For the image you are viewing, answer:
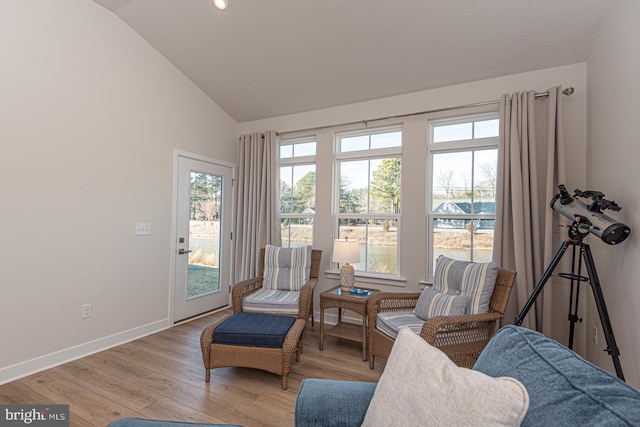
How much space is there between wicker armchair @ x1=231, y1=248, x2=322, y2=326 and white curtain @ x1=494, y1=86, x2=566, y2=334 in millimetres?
1744

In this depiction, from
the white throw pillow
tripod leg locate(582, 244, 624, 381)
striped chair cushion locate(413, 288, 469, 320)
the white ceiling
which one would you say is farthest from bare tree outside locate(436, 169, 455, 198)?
the white throw pillow

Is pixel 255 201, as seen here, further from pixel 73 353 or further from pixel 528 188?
pixel 528 188

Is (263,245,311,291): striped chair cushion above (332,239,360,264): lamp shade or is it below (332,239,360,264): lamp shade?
below

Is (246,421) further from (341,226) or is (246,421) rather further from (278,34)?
(278,34)

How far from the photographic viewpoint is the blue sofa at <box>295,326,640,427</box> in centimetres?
66

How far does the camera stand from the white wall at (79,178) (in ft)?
7.87

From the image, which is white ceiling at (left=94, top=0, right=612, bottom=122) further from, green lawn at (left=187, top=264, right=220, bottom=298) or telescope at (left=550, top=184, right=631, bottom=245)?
green lawn at (left=187, top=264, right=220, bottom=298)

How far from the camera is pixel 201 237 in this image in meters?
3.98

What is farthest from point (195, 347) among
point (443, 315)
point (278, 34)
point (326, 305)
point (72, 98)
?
point (278, 34)

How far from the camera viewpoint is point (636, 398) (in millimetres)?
652

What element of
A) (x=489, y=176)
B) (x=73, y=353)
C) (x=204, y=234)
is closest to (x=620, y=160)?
(x=489, y=176)

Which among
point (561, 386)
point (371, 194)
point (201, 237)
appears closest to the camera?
point (561, 386)

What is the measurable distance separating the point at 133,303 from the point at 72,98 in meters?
2.02

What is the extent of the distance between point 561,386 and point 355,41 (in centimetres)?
291
